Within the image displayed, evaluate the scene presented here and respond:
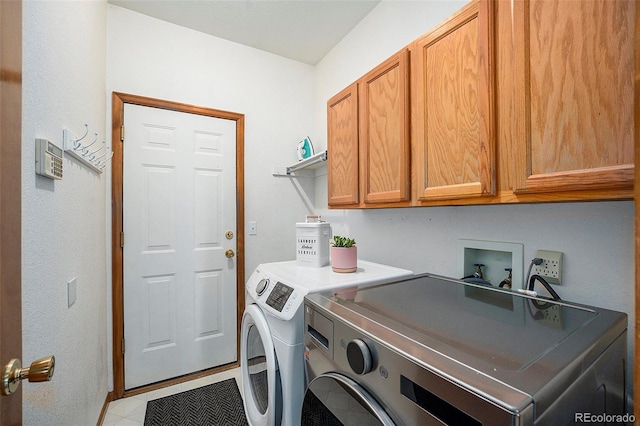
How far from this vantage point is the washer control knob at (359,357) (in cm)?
75

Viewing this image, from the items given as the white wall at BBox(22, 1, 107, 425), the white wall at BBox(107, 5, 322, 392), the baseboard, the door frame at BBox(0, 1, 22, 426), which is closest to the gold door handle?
the door frame at BBox(0, 1, 22, 426)

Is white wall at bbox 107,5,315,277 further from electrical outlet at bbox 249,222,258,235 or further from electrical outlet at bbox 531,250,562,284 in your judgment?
electrical outlet at bbox 531,250,562,284

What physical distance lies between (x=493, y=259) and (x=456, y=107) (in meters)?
0.72

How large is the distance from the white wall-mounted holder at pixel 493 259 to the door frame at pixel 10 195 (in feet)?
5.07

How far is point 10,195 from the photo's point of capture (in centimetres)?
55

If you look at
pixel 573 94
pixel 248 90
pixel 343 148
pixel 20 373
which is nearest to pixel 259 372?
pixel 20 373

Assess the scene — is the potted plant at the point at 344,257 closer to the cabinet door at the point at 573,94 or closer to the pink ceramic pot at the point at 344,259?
the pink ceramic pot at the point at 344,259

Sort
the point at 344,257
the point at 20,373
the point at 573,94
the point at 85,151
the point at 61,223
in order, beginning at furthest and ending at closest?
1. the point at 344,257
2. the point at 85,151
3. the point at 61,223
4. the point at 573,94
5. the point at 20,373

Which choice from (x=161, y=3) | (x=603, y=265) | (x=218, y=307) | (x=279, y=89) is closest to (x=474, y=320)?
(x=603, y=265)

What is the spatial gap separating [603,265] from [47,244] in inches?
73.8

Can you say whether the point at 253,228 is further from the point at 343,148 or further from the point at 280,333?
the point at 280,333

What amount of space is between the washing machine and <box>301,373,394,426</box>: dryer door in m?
0.14

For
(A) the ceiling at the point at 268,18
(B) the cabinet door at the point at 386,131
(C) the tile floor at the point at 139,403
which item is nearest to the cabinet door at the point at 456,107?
(B) the cabinet door at the point at 386,131

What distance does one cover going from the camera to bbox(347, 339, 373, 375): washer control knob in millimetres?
753
